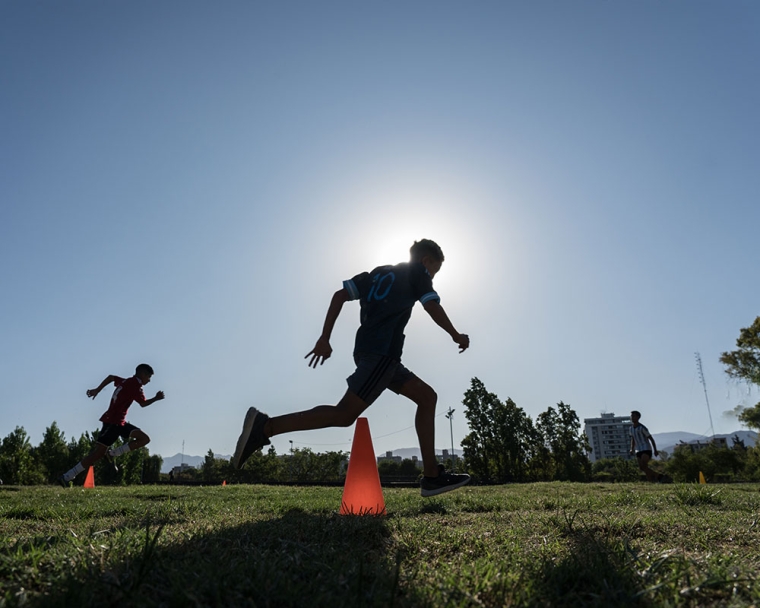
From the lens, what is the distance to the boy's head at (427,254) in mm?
4625

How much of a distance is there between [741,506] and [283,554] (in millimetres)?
4844

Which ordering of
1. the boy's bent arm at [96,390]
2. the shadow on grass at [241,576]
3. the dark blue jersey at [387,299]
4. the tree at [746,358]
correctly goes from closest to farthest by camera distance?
the shadow on grass at [241,576] → the dark blue jersey at [387,299] → the boy's bent arm at [96,390] → the tree at [746,358]

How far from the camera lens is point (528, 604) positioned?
1.55 meters

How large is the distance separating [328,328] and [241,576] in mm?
2795

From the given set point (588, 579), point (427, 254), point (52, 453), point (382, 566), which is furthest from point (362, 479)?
point (52, 453)

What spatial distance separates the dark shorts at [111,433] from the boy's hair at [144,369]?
97 cm

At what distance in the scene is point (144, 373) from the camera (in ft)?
29.1

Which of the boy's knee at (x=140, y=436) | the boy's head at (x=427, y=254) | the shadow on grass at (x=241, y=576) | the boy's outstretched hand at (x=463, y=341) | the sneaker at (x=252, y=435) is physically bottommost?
the shadow on grass at (x=241, y=576)

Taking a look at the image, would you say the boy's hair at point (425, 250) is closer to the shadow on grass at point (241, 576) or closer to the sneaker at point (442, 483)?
the sneaker at point (442, 483)

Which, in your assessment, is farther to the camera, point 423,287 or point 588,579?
point 423,287

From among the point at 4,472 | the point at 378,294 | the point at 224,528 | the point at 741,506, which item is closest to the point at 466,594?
the point at 224,528

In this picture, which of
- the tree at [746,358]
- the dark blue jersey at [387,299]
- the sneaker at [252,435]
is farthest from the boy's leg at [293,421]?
the tree at [746,358]

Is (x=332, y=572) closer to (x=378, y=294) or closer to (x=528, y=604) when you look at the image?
(x=528, y=604)

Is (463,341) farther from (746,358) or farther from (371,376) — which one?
(746,358)
